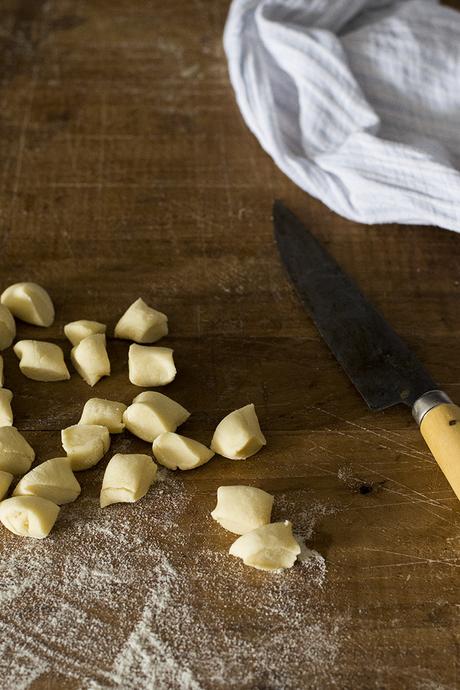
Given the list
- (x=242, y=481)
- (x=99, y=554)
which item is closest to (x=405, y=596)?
(x=242, y=481)

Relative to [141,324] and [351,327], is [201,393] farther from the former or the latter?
[351,327]

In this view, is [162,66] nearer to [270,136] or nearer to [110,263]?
[270,136]

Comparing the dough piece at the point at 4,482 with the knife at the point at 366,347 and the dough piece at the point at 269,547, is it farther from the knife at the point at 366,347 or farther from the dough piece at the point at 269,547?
the knife at the point at 366,347

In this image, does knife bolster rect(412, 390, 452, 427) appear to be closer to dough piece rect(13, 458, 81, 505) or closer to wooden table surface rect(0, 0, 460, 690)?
wooden table surface rect(0, 0, 460, 690)

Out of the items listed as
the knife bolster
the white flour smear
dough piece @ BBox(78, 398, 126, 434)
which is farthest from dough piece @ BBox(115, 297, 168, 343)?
the knife bolster

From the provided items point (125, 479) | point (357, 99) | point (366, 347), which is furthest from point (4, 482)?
point (357, 99)

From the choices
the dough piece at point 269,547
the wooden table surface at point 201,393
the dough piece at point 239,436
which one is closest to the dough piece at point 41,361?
the wooden table surface at point 201,393
